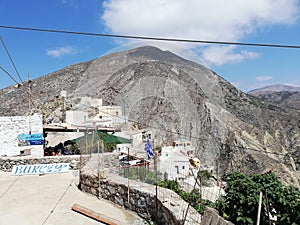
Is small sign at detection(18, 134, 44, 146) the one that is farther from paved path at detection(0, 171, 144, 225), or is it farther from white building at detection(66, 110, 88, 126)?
white building at detection(66, 110, 88, 126)

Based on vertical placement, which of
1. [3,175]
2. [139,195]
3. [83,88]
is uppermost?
Result: [83,88]

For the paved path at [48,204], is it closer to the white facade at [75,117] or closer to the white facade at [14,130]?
the white facade at [14,130]

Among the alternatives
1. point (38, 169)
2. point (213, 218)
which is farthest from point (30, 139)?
point (213, 218)

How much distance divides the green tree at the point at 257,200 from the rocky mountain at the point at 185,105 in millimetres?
3418

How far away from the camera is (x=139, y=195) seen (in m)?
4.75

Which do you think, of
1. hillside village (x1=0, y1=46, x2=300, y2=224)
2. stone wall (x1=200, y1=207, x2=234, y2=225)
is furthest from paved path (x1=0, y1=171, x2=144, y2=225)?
stone wall (x1=200, y1=207, x2=234, y2=225)

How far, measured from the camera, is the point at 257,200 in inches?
118

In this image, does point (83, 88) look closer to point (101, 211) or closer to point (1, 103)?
point (101, 211)

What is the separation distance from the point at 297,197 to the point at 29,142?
11645 millimetres

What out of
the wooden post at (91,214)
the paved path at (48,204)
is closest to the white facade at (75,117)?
the paved path at (48,204)

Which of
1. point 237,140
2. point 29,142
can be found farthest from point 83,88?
point 237,140

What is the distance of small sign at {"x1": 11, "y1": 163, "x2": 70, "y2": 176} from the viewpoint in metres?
8.73

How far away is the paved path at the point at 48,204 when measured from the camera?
473cm

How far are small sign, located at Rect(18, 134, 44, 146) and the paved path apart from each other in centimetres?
413
